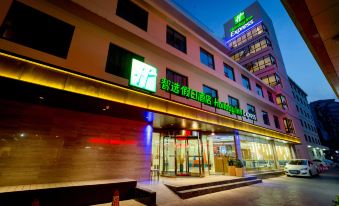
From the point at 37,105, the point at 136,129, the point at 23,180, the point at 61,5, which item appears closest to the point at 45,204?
the point at 23,180

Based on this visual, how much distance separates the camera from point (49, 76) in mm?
5469

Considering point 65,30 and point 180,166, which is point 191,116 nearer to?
point 180,166

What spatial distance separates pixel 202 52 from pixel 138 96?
30.2 feet

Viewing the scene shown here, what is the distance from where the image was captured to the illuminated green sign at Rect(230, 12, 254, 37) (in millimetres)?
30933

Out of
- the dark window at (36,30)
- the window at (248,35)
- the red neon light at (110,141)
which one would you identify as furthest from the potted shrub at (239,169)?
the window at (248,35)

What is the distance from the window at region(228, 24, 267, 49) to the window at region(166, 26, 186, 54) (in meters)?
22.2

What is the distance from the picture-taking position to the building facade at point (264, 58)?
24.3 m

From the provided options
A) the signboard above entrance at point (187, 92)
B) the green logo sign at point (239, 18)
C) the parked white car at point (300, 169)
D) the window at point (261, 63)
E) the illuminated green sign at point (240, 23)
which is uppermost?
the green logo sign at point (239, 18)

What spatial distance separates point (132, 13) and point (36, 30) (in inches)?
212

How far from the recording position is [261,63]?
26.3m

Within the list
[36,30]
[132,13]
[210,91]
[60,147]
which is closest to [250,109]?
[210,91]

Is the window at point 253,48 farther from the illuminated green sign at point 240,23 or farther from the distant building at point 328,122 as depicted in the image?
the distant building at point 328,122

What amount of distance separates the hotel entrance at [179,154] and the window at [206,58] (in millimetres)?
6403

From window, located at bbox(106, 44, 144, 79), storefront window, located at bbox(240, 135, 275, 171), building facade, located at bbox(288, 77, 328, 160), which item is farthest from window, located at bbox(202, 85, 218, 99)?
building facade, located at bbox(288, 77, 328, 160)
